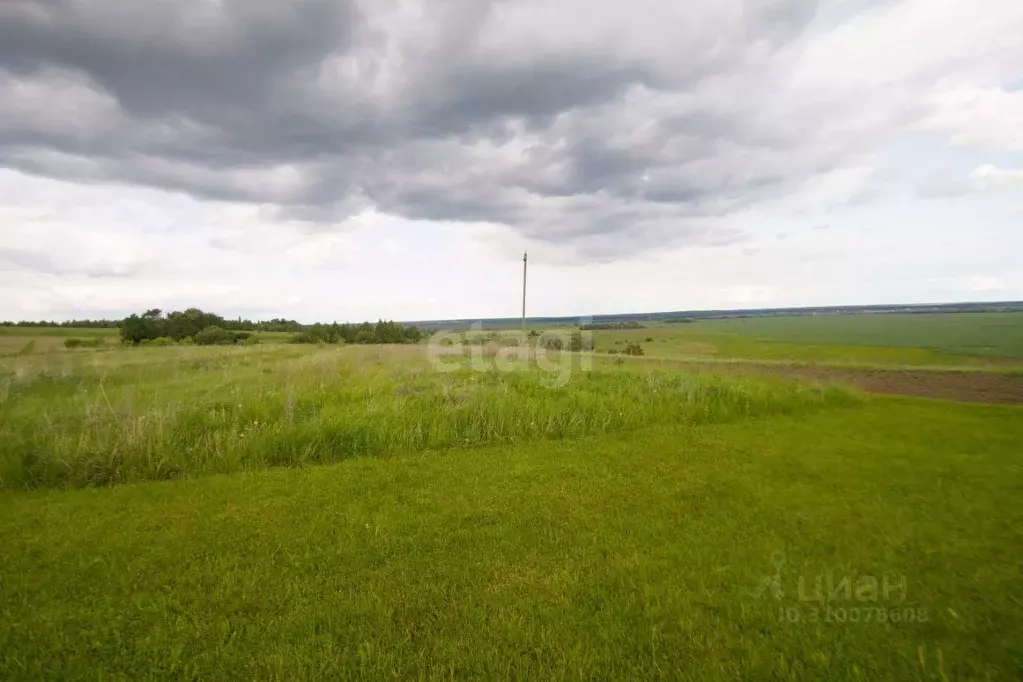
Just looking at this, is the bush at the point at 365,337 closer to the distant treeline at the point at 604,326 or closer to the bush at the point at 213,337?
the bush at the point at 213,337

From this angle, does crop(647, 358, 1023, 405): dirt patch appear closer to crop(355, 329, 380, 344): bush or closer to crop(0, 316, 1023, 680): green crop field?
crop(0, 316, 1023, 680): green crop field

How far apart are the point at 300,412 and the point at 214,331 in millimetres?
47730

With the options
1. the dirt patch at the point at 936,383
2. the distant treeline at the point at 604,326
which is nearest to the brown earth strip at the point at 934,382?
the dirt patch at the point at 936,383

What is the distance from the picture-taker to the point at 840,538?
5.04 m

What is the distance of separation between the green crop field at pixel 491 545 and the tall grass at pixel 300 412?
0.07 m

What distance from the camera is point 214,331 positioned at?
49438 millimetres

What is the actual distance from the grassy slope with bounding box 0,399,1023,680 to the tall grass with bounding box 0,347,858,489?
Answer: 886 millimetres

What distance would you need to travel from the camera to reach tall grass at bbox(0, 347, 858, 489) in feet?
24.0

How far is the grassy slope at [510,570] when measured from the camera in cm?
321

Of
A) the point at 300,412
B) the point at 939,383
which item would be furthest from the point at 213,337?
the point at 939,383

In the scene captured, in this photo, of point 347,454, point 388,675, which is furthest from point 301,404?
point 388,675

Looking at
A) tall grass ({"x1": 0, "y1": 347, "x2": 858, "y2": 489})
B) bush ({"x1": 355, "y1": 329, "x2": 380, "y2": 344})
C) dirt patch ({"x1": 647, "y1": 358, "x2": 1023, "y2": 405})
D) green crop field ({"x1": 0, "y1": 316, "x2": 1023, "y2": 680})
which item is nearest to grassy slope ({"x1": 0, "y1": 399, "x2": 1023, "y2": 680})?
green crop field ({"x1": 0, "y1": 316, "x2": 1023, "y2": 680})

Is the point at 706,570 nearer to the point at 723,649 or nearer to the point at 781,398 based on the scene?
the point at 723,649

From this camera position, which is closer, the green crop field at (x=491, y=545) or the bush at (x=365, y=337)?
the green crop field at (x=491, y=545)
